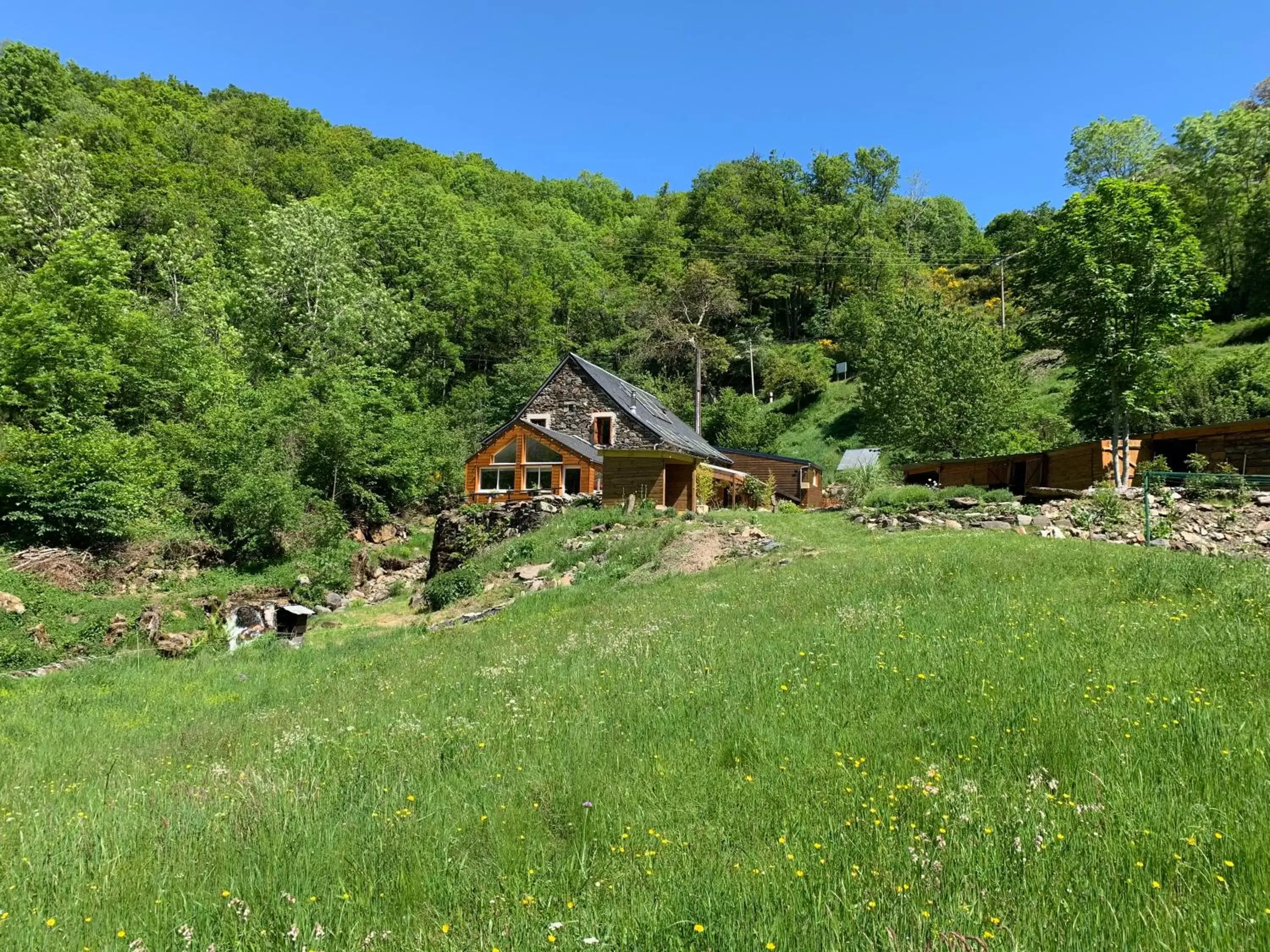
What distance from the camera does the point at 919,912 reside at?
2.48 metres

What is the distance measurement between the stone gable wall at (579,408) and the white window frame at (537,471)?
3314mm

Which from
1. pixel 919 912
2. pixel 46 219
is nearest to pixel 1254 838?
pixel 919 912

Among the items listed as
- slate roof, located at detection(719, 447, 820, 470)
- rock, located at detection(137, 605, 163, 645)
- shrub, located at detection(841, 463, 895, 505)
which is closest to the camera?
rock, located at detection(137, 605, 163, 645)

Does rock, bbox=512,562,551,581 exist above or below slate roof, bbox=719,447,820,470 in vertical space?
below

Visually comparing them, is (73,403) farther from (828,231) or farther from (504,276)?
(828,231)

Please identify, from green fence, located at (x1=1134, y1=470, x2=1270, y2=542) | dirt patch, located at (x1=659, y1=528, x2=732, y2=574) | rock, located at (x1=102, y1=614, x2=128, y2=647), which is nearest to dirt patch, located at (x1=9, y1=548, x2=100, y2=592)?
rock, located at (x1=102, y1=614, x2=128, y2=647)

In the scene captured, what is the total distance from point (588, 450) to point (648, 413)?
19.7 feet

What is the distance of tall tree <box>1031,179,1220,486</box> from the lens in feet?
65.5

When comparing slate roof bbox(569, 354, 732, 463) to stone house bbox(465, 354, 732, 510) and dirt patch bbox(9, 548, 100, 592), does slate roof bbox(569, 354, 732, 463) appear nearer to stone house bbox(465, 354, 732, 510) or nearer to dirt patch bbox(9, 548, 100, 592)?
stone house bbox(465, 354, 732, 510)

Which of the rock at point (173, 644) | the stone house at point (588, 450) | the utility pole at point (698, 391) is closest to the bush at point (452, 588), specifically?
the rock at point (173, 644)

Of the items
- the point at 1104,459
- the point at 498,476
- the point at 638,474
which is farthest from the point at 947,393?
the point at 498,476

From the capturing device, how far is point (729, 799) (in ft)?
12.6

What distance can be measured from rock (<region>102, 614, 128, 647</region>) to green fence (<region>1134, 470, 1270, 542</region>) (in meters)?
27.8

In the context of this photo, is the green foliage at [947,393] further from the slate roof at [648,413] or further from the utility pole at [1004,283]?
the utility pole at [1004,283]
